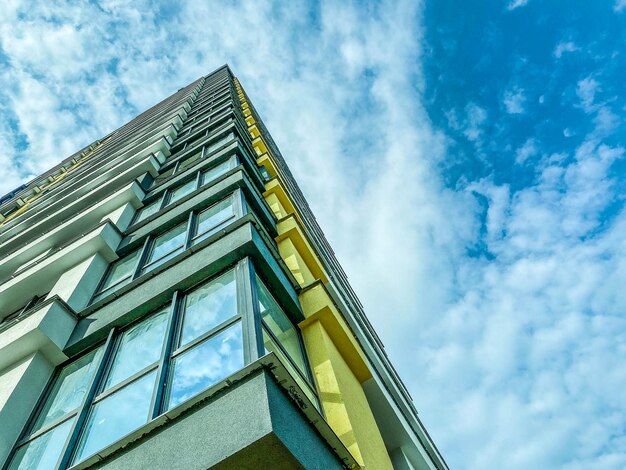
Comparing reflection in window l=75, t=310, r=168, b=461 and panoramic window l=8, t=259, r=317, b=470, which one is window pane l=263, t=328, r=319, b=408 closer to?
panoramic window l=8, t=259, r=317, b=470

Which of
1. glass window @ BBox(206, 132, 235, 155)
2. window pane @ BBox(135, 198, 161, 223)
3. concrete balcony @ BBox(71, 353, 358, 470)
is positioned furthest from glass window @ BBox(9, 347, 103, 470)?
glass window @ BBox(206, 132, 235, 155)

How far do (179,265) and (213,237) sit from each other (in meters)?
0.68

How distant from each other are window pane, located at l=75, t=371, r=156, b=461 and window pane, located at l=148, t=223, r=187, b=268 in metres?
3.50

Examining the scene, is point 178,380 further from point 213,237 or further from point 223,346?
point 213,237

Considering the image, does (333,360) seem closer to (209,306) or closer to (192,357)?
(209,306)

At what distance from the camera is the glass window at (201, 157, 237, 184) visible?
39.3 feet

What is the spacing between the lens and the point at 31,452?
5.46 metres

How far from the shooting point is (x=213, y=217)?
30.5 feet

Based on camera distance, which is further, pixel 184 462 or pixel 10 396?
pixel 10 396

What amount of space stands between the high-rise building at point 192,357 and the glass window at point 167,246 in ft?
0.16

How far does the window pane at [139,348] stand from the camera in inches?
227

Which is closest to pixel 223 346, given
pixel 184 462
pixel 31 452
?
pixel 184 462

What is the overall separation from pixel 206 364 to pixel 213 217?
473 cm

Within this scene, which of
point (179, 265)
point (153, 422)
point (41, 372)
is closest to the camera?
point (153, 422)
